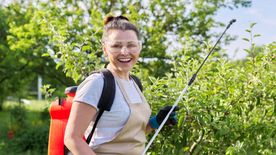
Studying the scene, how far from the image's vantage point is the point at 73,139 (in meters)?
2.35

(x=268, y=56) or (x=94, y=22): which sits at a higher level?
(x=268, y=56)

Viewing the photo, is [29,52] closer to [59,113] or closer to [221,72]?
[221,72]

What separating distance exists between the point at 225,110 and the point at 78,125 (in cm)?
156

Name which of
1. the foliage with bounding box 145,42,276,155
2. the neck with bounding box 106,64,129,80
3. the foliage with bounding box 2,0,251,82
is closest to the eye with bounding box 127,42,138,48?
the neck with bounding box 106,64,129,80

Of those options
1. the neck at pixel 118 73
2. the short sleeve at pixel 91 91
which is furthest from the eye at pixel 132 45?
the short sleeve at pixel 91 91

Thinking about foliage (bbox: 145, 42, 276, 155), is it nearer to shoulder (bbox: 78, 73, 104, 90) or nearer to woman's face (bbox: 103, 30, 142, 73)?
woman's face (bbox: 103, 30, 142, 73)

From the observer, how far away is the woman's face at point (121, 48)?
257 cm

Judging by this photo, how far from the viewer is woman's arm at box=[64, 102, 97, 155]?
92.0 inches

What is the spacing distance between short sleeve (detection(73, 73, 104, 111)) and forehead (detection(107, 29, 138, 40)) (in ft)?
0.76

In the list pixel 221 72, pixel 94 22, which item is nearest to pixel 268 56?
pixel 221 72

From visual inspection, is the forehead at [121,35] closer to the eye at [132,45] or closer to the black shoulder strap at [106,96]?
the eye at [132,45]

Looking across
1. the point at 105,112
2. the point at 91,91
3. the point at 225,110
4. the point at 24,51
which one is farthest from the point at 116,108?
the point at 24,51

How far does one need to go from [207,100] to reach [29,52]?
6.84 meters

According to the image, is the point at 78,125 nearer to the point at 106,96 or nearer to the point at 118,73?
the point at 106,96
